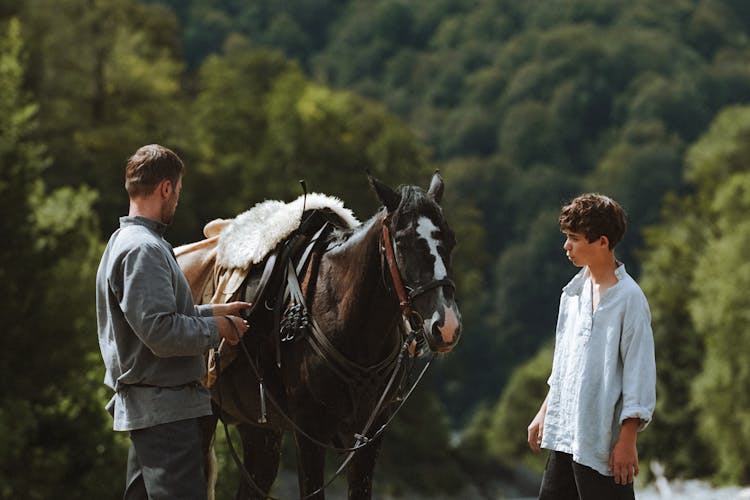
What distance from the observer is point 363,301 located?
24.4 ft

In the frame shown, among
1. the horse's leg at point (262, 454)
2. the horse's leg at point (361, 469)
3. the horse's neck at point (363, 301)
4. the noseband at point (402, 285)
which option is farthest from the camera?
the horse's leg at point (262, 454)

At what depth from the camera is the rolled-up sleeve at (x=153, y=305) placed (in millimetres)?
5520

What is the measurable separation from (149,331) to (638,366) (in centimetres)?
195

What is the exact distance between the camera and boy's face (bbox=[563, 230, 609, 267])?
601 centimetres

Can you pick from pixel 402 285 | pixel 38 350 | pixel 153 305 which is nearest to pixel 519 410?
pixel 38 350

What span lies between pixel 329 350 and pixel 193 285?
1.53 metres

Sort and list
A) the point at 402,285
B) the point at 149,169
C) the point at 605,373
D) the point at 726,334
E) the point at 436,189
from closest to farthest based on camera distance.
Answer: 1. the point at 149,169
2. the point at 605,373
3. the point at 402,285
4. the point at 436,189
5. the point at 726,334

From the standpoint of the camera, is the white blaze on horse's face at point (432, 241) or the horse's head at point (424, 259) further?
the white blaze on horse's face at point (432, 241)

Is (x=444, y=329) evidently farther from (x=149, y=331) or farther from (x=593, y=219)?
(x=149, y=331)

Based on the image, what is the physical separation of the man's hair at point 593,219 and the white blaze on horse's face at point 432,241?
98cm

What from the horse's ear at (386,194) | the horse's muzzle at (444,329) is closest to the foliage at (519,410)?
the horse's ear at (386,194)

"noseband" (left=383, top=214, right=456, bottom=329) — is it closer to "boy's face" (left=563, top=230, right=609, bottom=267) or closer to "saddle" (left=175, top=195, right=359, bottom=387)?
"saddle" (left=175, top=195, right=359, bottom=387)

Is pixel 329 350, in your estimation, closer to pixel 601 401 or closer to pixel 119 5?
pixel 601 401

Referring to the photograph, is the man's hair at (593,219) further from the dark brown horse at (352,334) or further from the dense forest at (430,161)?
the dense forest at (430,161)
